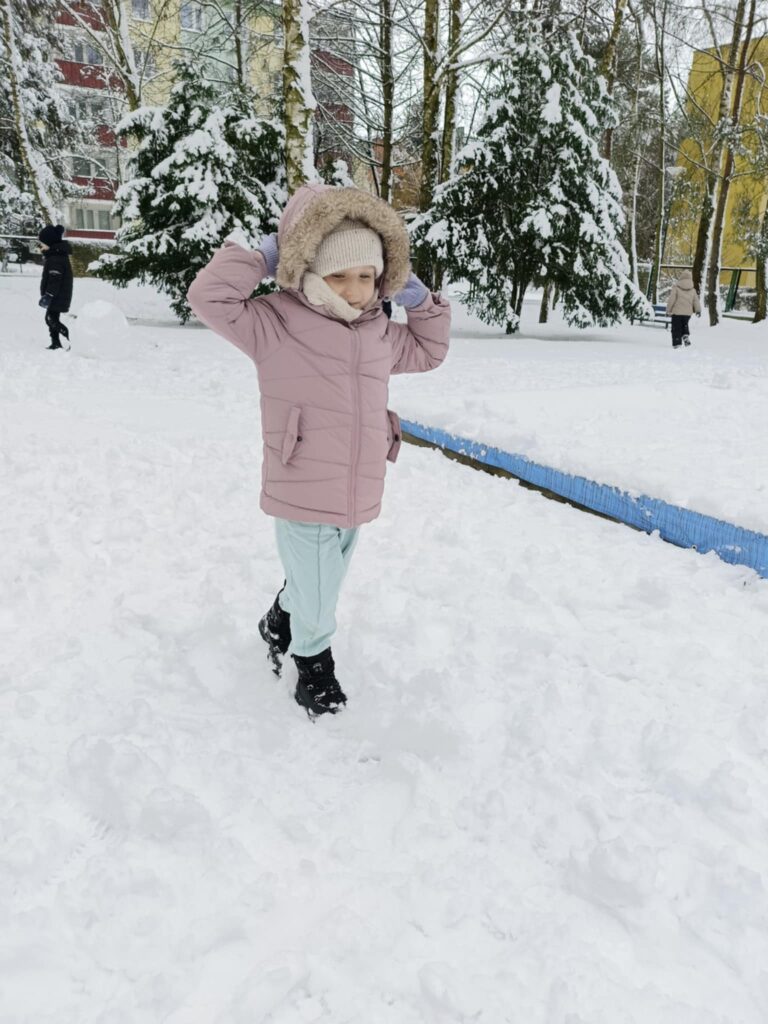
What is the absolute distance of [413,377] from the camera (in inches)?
362

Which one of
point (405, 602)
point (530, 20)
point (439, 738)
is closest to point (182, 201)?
point (530, 20)

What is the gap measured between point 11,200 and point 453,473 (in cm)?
2341

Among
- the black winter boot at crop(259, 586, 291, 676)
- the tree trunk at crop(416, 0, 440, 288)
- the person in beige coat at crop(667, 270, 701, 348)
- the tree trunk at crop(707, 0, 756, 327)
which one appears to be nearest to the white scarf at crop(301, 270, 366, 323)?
the black winter boot at crop(259, 586, 291, 676)

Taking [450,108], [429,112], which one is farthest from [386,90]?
[429,112]

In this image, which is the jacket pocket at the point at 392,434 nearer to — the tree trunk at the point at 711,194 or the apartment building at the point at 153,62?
the apartment building at the point at 153,62

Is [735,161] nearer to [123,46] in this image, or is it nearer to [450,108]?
[450,108]

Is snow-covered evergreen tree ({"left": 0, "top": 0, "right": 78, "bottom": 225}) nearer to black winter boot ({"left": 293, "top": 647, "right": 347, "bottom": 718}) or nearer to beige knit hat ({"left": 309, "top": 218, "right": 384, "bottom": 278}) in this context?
beige knit hat ({"left": 309, "top": 218, "right": 384, "bottom": 278})

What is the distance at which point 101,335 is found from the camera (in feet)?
33.8

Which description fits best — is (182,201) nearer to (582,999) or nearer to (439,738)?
(439,738)

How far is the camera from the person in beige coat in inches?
591

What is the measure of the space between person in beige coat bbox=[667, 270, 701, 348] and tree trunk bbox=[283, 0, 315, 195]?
912cm

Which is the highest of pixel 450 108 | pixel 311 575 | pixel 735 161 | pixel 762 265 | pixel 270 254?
pixel 735 161

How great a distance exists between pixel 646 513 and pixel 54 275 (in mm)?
9230

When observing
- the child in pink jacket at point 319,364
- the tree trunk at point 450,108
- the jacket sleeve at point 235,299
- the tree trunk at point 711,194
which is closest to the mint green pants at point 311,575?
the child in pink jacket at point 319,364
